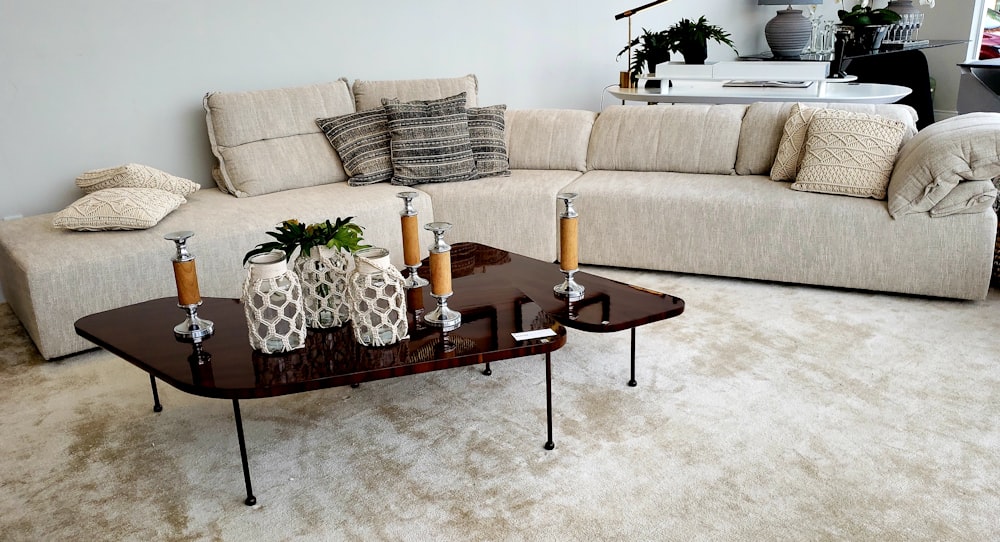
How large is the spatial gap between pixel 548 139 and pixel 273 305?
2.47 metres

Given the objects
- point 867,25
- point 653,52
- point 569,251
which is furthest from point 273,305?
point 867,25

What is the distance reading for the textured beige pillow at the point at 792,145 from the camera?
3598 mm

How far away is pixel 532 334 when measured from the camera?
213 cm

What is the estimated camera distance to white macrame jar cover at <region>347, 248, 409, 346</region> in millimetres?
2006

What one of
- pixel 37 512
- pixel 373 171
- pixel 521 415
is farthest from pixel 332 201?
pixel 37 512

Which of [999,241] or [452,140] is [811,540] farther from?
[452,140]

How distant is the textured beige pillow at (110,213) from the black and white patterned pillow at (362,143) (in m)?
1.04

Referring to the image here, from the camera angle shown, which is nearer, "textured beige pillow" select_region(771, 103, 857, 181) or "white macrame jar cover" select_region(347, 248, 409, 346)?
"white macrame jar cover" select_region(347, 248, 409, 346)

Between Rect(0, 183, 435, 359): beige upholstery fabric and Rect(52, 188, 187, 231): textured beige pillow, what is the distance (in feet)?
0.12

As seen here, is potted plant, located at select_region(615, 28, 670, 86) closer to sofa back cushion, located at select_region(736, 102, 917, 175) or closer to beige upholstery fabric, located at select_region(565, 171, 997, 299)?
sofa back cushion, located at select_region(736, 102, 917, 175)

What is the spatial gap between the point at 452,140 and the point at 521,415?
6.31 feet

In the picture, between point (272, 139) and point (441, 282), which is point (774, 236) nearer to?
point (441, 282)

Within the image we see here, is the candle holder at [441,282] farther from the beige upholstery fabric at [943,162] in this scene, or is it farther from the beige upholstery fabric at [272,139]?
the beige upholstery fabric at [943,162]

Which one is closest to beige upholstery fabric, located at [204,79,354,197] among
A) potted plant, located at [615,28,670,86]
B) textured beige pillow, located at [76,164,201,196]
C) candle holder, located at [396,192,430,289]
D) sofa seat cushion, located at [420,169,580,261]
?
textured beige pillow, located at [76,164,201,196]
